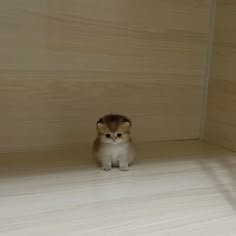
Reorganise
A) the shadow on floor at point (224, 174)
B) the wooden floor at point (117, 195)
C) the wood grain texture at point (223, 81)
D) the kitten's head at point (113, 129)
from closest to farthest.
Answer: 1. the wooden floor at point (117, 195)
2. the shadow on floor at point (224, 174)
3. the kitten's head at point (113, 129)
4. the wood grain texture at point (223, 81)

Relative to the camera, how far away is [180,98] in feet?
4.21

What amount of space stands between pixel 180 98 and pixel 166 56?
0.16 meters

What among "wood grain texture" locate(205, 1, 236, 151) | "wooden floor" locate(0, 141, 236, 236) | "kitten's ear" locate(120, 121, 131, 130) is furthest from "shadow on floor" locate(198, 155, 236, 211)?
"kitten's ear" locate(120, 121, 131, 130)

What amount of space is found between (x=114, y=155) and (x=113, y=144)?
29 mm

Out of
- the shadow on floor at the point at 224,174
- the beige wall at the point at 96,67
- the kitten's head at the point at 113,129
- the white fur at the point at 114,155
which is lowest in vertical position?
the shadow on floor at the point at 224,174

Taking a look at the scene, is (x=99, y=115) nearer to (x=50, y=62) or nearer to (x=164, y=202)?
(x=50, y=62)

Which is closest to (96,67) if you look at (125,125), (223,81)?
(125,125)

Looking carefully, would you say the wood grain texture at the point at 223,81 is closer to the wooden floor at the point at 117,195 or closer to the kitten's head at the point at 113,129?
the wooden floor at the point at 117,195

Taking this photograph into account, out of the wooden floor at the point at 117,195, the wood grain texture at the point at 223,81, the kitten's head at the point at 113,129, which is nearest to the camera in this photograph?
the wooden floor at the point at 117,195

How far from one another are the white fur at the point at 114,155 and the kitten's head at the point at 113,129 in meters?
0.01

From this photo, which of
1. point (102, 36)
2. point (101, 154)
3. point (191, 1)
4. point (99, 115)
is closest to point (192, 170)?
point (101, 154)

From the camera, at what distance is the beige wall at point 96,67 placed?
1029mm

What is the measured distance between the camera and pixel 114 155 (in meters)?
0.98

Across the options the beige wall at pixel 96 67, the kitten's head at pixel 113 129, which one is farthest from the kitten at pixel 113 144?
the beige wall at pixel 96 67
